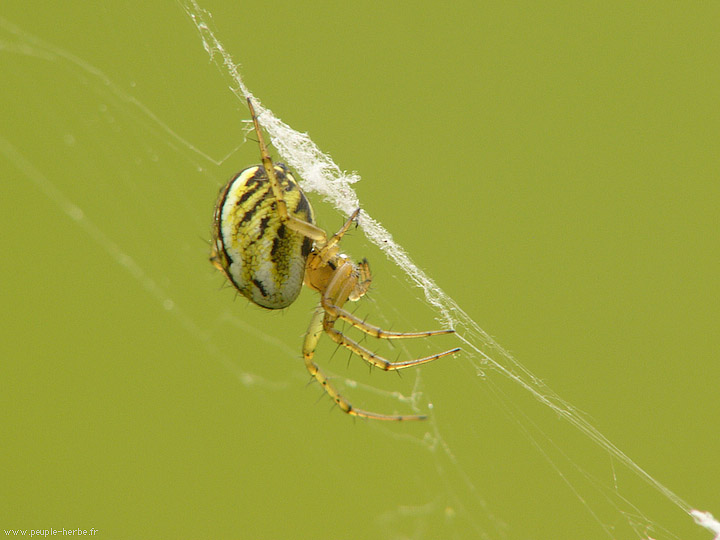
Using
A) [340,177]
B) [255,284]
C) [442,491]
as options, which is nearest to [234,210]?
[255,284]

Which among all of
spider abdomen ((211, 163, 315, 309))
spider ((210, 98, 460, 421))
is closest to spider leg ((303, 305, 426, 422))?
spider ((210, 98, 460, 421))

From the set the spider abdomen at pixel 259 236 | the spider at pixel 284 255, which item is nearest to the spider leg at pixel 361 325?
the spider at pixel 284 255

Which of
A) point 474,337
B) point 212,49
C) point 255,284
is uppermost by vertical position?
point 212,49

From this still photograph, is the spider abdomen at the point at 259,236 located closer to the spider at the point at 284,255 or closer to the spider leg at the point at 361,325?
the spider at the point at 284,255

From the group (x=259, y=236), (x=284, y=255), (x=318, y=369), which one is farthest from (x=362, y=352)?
(x=259, y=236)

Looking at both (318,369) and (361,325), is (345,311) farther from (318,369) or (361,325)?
(318,369)

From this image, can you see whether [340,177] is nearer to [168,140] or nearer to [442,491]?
[168,140]

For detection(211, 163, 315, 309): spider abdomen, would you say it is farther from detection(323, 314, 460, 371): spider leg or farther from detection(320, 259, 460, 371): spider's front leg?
detection(323, 314, 460, 371): spider leg

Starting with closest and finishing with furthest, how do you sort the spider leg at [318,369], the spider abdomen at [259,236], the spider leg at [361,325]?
the spider abdomen at [259,236] → the spider leg at [361,325] → the spider leg at [318,369]
